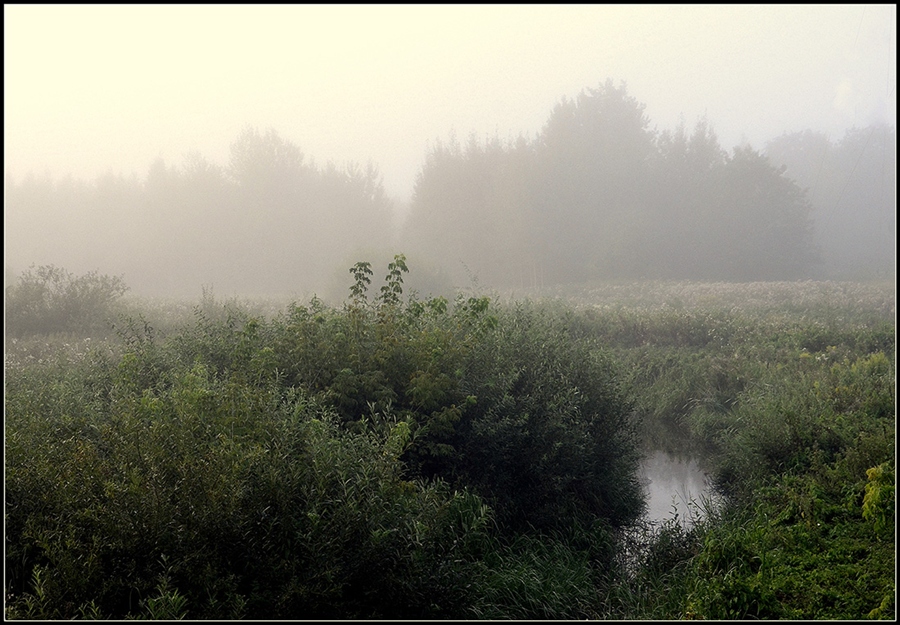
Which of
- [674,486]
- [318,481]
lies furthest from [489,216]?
[318,481]

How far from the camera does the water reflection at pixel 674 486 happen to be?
8094 millimetres

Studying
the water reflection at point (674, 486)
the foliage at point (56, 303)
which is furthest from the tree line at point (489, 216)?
the water reflection at point (674, 486)

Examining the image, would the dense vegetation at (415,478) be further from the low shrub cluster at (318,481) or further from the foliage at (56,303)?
the foliage at (56,303)

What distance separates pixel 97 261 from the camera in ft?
64.3

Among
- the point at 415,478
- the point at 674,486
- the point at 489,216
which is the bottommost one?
the point at 674,486

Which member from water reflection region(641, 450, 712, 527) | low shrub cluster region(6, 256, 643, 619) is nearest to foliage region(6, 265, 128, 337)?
low shrub cluster region(6, 256, 643, 619)

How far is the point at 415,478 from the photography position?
6.30 metres

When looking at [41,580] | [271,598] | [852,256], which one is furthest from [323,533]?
[852,256]

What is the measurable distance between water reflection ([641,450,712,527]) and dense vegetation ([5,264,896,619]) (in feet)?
1.11

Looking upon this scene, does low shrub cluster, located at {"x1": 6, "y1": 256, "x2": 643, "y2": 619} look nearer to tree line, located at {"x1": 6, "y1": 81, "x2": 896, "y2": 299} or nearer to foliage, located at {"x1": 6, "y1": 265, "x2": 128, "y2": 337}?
foliage, located at {"x1": 6, "y1": 265, "x2": 128, "y2": 337}

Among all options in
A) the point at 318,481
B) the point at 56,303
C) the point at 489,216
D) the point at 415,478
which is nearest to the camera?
the point at 318,481

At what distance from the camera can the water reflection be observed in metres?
8.09

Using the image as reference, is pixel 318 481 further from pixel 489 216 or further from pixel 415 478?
pixel 489 216

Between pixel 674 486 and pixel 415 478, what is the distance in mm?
5116
